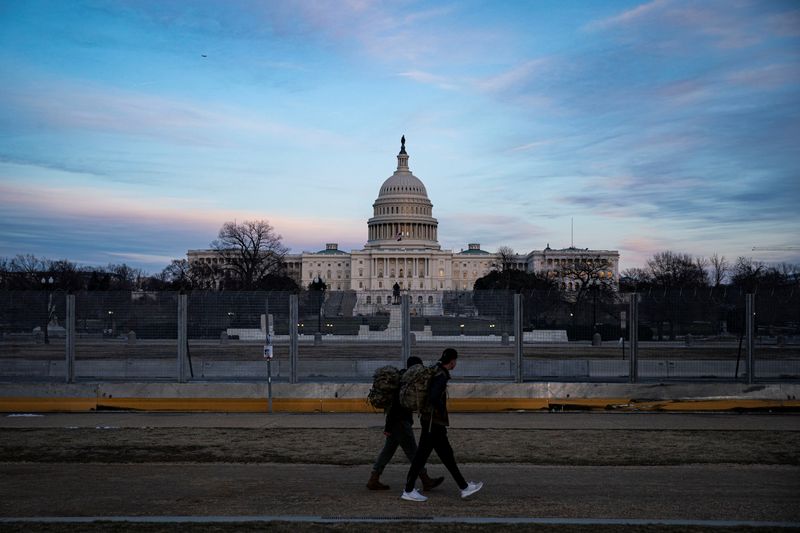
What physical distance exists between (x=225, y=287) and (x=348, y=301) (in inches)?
2860

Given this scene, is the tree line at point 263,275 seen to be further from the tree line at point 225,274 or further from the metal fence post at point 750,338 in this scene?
the metal fence post at point 750,338

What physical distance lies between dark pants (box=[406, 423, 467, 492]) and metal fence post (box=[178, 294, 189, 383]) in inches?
440

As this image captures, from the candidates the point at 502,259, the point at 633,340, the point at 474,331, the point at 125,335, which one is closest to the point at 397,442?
the point at 633,340

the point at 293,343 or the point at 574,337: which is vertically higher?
the point at 293,343

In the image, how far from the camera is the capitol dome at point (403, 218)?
189m

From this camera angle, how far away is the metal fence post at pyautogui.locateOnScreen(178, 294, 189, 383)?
1991 cm

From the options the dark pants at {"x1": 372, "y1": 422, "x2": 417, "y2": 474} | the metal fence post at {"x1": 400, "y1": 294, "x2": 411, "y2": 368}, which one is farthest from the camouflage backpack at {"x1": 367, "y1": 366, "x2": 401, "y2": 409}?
the metal fence post at {"x1": 400, "y1": 294, "x2": 411, "y2": 368}

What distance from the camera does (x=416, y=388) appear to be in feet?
33.0

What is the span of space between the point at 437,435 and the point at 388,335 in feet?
36.6

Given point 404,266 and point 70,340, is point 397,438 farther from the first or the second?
point 404,266

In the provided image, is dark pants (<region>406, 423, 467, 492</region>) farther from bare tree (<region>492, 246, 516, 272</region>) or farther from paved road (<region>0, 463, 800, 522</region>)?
bare tree (<region>492, 246, 516, 272</region>)

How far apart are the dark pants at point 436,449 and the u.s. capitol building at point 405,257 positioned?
Result: 168 meters

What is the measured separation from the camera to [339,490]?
10.6 m

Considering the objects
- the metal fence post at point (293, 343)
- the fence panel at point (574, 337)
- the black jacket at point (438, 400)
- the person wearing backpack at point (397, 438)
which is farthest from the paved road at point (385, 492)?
the fence panel at point (574, 337)
